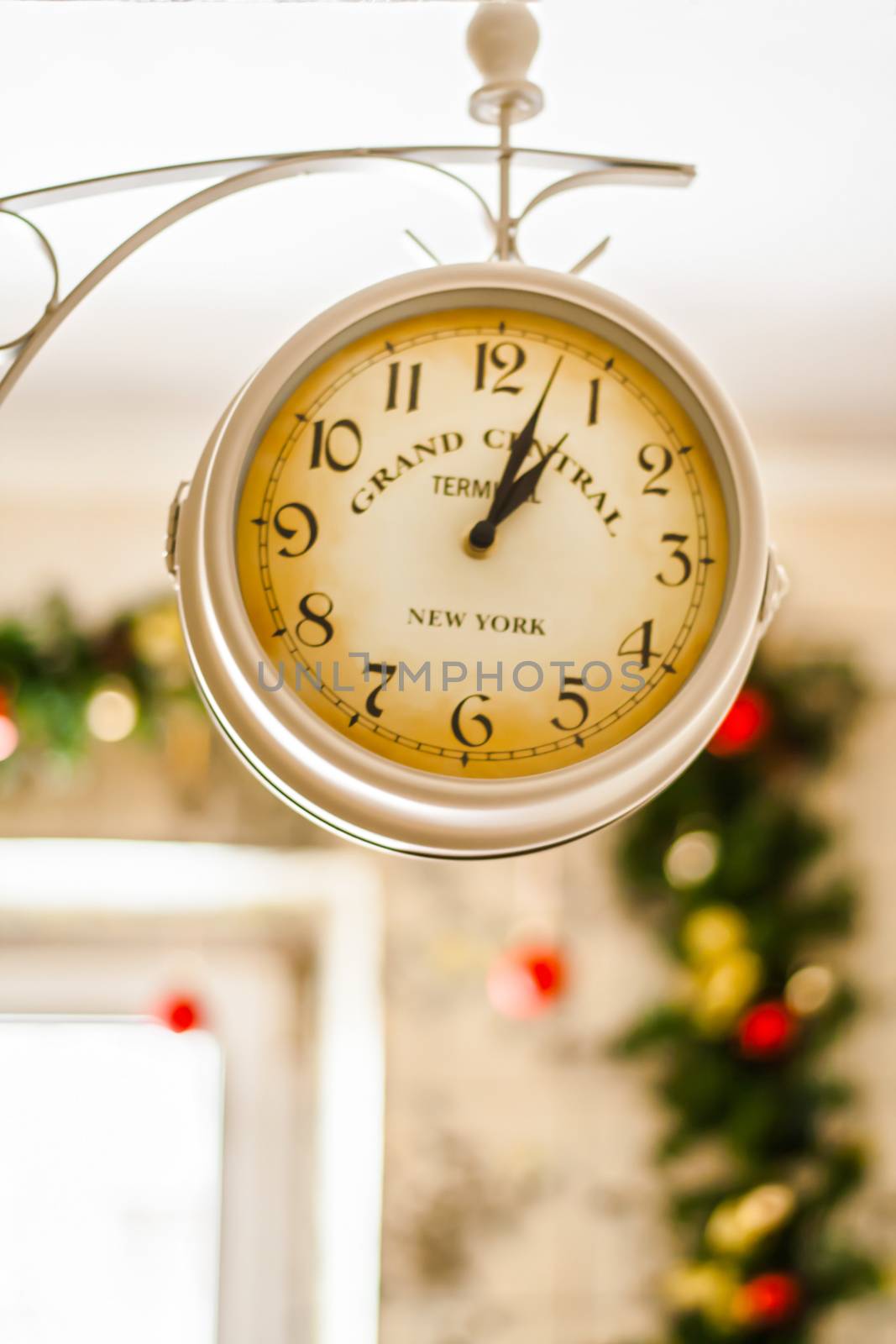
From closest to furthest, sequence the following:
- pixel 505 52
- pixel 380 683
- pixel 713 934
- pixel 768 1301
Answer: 1. pixel 380 683
2. pixel 505 52
3. pixel 768 1301
4. pixel 713 934

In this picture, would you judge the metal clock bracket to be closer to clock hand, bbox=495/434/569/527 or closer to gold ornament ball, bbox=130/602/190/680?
clock hand, bbox=495/434/569/527

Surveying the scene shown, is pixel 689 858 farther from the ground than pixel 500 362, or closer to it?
closer to it

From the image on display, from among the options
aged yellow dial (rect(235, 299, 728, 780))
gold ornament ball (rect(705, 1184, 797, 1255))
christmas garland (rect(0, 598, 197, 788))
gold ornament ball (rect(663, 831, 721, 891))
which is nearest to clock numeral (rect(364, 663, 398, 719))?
aged yellow dial (rect(235, 299, 728, 780))

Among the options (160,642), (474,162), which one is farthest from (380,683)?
(160,642)

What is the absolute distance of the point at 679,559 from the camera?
0.83m

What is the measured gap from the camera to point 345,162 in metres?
0.89

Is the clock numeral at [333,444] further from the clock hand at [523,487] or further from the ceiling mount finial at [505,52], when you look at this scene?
the ceiling mount finial at [505,52]

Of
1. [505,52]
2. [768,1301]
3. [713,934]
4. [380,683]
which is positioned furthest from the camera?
[713,934]

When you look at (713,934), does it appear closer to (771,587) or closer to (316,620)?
(771,587)

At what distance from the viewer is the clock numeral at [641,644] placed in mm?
816

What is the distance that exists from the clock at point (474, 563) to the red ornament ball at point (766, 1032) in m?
1.20

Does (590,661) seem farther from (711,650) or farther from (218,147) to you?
(218,147)

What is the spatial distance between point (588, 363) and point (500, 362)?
0.19 ft

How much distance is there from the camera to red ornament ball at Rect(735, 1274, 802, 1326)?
1.84 meters
